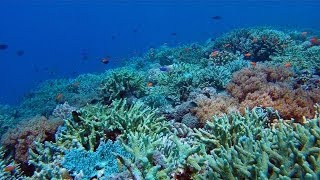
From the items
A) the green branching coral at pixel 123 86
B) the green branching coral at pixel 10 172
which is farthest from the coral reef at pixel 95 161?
the green branching coral at pixel 123 86

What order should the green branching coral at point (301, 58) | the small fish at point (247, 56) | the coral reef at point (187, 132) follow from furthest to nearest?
1. the small fish at point (247, 56)
2. the green branching coral at point (301, 58)
3. the coral reef at point (187, 132)

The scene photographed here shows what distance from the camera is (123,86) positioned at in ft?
29.6

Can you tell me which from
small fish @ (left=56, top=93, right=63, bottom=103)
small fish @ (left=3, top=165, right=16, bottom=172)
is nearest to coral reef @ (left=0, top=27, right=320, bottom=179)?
small fish @ (left=3, top=165, right=16, bottom=172)

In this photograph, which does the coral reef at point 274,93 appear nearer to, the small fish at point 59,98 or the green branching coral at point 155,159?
the green branching coral at point 155,159

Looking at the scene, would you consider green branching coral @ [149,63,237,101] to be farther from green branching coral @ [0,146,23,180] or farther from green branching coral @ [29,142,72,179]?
green branching coral @ [0,146,23,180]

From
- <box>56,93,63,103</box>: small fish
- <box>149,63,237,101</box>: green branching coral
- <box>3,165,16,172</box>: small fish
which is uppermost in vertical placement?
<box>3,165,16,172</box>: small fish

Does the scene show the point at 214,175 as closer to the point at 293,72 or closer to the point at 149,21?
the point at 293,72

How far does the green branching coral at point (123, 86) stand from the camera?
889cm

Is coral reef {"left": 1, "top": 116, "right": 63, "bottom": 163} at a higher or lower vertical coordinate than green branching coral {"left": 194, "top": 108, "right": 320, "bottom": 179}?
lower

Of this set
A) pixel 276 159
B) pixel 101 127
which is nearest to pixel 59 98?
pixel 101 127

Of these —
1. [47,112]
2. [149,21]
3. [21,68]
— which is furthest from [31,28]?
[47,112]

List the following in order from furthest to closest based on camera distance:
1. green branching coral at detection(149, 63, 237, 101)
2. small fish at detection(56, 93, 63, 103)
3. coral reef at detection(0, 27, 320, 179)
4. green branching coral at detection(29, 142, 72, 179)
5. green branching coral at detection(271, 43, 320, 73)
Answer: small fish at detection(56, 93, 63, 103)
green branching coral at detection(271, 43, 320, 73)
green branching coral at detection(149, 63, 237, 101)
green branching coral at detection(29, 142, 72, 179)
coral reef at detection(0, 27, 320, 179)

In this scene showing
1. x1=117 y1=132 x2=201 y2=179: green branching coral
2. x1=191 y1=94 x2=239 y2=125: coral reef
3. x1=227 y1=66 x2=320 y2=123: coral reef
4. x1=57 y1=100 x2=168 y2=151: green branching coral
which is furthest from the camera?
x1=191 y1=94 x2=239 y2=125: coral reef

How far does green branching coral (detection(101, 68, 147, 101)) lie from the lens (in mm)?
8891
